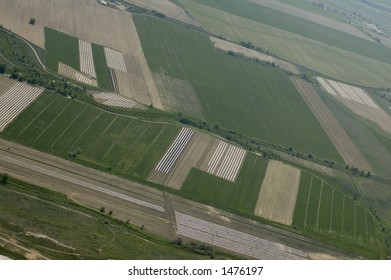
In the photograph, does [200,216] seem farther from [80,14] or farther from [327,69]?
[327,69]

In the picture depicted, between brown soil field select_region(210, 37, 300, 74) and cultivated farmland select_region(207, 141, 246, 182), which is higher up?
brown soil field select_region(210, 37, 300, 74)

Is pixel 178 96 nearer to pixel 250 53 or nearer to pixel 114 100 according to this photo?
pixel 114 100

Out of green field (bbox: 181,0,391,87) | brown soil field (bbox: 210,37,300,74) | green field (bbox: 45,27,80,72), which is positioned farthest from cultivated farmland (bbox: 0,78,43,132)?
green field (bbox: 181,0,391,87)

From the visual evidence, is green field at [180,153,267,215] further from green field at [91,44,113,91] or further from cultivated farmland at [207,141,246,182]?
green field at [91,44,113,91]

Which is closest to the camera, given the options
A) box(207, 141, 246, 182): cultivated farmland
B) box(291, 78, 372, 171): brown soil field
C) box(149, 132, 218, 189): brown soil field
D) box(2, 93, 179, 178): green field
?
box(2, 93, 179, 178): green field

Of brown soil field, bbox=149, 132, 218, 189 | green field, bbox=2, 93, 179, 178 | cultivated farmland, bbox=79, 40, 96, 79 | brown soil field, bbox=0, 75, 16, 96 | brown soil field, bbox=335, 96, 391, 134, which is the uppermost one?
brown soil field, bbox=0, 75, 16, 96

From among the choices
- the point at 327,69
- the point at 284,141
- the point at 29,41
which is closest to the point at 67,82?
the point at 29,41

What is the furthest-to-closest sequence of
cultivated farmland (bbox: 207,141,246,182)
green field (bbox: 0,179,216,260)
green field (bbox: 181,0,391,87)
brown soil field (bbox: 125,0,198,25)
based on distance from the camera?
brown soil field (bbox: 125,0,198,25) → green field (bbox: 181,0,391,87) → cultivated farmland (bbox: 207,141,246,182) → green field (bbox: 0,179,216,260)

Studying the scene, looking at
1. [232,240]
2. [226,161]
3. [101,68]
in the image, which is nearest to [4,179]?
[232,240]
